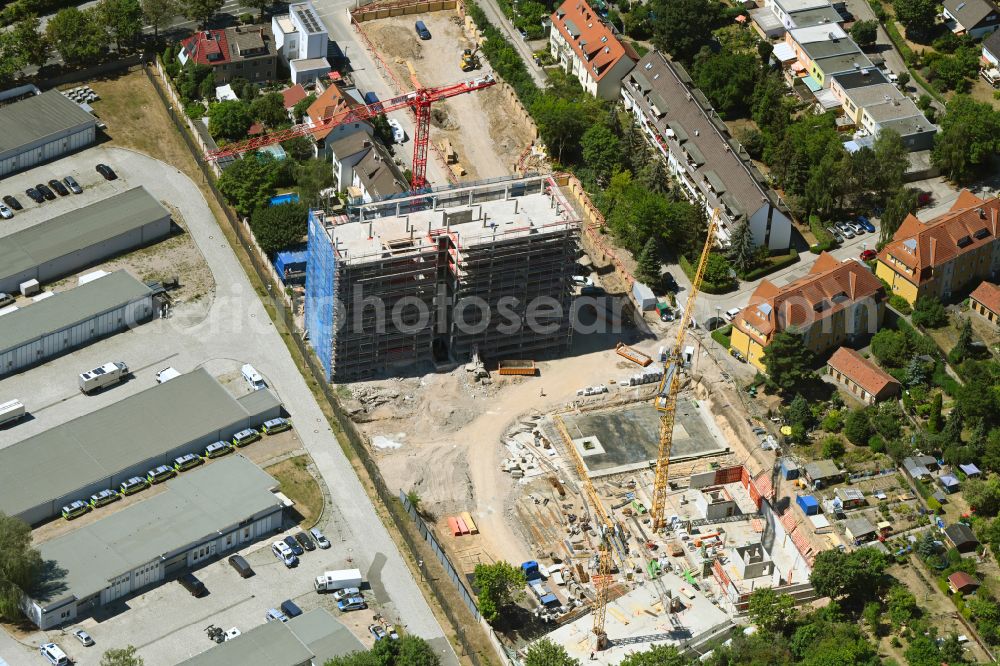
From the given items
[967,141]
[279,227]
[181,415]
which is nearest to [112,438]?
[181,415]

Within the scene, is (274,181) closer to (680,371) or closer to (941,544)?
(680,371)

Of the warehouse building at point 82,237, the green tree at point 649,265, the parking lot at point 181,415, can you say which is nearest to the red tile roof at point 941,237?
the green tree at point 649,265

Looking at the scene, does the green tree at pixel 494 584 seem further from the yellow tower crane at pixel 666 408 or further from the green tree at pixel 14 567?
the green tree at pixel 14 567

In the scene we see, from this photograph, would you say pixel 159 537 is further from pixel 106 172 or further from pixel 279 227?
pixel 106 172

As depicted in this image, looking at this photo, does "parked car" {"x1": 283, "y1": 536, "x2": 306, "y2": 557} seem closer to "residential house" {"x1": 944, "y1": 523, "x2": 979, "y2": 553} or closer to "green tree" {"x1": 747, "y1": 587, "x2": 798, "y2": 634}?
"green tree" {"x1": 747, "y1": 587, "x2": 798, "y2": 634}

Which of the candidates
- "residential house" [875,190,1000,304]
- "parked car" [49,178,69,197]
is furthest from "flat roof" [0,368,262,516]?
"residential house" [875,190,1000,304]

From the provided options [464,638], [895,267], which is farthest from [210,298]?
[895,267]
